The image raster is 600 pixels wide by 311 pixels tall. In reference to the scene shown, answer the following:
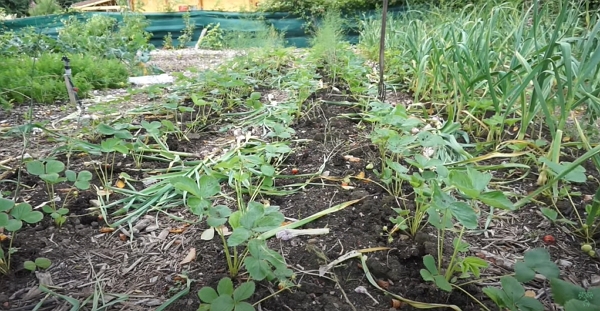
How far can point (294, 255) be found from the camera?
943mm

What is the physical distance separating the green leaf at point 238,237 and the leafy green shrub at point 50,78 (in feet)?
5.86

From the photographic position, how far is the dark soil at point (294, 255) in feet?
2.66

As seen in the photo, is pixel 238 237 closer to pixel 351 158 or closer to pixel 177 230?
pixel 177 230

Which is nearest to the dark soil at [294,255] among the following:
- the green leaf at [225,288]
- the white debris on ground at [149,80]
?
the green leaf at [225,288]

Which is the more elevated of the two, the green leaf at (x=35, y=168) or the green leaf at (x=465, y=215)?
the green leaf at (x=35, y=168)

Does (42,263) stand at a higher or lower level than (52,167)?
lower

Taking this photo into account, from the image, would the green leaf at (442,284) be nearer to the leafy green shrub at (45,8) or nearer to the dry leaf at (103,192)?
the dry leaf at (103,192)

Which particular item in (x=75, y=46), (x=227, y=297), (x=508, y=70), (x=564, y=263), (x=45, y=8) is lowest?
(x=564, y=263)

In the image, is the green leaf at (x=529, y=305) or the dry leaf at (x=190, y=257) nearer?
the green leaf at (x=529, y=305)

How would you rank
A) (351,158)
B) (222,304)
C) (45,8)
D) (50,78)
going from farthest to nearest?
(45,8)
(50,78)
(351,158)
(222,304)

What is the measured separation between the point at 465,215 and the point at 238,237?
1.54ft

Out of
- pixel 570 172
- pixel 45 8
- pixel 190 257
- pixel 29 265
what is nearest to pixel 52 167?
pixel 29 265

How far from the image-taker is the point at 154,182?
132 cm

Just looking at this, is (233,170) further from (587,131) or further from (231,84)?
(587,131)
